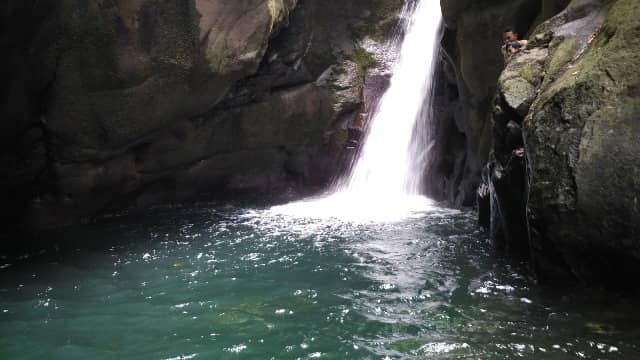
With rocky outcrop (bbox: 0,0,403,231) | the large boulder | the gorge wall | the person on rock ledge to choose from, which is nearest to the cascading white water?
rocky outcrop (bbox: 0,0,403,231)

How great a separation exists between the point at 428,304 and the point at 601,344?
7.13 feet

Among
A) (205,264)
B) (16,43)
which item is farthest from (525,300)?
(16,43)

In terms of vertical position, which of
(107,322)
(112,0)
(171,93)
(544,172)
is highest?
(112,0)

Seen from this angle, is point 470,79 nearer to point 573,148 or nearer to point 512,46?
point 512,46

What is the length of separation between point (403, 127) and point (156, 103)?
747 centimetres

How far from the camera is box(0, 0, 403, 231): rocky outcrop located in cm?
1299

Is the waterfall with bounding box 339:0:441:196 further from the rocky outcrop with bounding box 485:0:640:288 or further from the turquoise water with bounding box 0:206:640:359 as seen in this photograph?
the rocky outcrop with bounding box 485:0:640:288

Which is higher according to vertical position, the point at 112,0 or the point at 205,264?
the point at 112,0

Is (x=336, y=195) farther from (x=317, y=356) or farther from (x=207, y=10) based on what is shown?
(x=317, y=356)

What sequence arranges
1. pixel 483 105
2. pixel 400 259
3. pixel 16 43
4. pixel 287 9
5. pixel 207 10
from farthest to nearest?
pixel 287 9 → pixel 207 10 → pixel 483 105 → pixel 16 43 → pixel 400 259

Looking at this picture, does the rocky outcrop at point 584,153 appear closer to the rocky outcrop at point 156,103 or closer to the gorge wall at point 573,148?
the gorge wall at point 573,148

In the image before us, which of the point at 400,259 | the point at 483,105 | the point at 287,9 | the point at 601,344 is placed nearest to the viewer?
the point at 601,344

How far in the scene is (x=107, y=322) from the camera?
7285 millimetres

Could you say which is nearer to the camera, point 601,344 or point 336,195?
point 601,344
